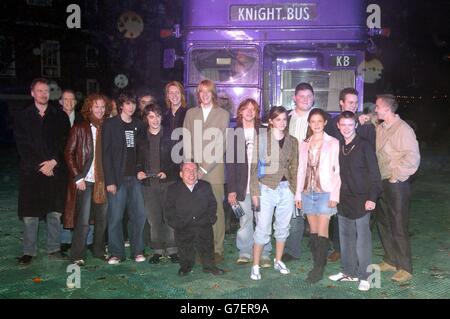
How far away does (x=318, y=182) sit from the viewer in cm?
510

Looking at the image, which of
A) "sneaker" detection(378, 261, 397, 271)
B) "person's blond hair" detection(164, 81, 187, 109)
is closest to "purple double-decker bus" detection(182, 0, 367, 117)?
"person's blond hair" detection(164, 81, 187, 109)

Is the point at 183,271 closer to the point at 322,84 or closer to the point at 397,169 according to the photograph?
the point at 397,169

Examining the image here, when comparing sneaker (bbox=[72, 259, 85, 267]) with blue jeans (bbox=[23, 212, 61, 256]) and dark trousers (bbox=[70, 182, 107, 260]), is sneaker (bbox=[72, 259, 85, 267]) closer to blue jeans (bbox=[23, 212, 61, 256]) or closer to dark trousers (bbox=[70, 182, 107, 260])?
dark trousers (bbox=[70, 182, 107, 260])

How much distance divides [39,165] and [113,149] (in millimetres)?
1018

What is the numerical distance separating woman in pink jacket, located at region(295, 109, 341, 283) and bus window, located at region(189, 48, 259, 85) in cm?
221

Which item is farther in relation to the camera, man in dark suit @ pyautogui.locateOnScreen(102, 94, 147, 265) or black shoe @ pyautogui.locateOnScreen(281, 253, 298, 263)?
black shoe @ pyautogui.locateOnScreen(281, 253, 298, 263)

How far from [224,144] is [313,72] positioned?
3060 millimetres

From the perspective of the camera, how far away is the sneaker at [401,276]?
5174 millimetres

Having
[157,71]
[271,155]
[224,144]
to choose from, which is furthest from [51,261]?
[157,71]

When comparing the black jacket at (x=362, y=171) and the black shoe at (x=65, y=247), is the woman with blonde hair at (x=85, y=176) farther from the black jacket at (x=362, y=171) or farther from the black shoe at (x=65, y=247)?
the black jacket at (x=362, y=171)

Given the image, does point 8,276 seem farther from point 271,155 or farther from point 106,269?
point 271,155

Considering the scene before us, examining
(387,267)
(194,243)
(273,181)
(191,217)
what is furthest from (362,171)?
(194,243)

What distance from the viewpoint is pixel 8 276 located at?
536 cm

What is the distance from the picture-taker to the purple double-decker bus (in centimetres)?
693
